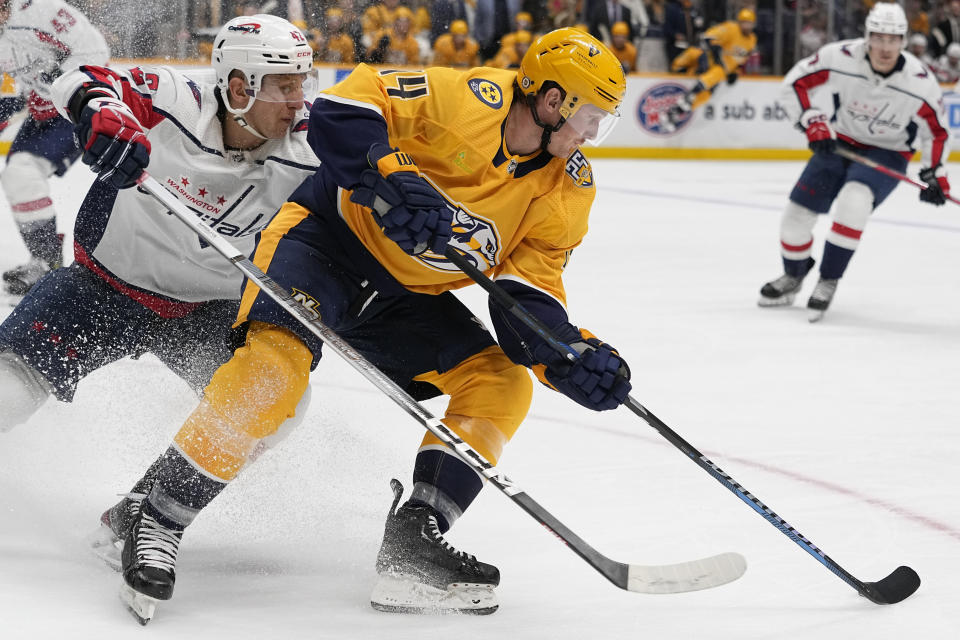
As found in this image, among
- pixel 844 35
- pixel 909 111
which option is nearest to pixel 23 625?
pixel 909 111

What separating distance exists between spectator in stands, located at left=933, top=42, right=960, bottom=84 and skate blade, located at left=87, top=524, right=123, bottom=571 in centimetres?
1230

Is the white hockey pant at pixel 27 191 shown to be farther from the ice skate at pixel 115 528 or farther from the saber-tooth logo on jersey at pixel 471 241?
the saber-tooth logo on jersey at pixel 471 241

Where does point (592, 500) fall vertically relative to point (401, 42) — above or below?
above

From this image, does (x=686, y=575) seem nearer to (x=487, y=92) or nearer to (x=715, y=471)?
(x=715, y=471)

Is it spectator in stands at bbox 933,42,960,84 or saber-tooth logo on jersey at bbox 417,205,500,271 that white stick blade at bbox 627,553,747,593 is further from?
spectator in stands at bbox 933,42,960,84

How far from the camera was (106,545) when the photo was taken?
2.45 m

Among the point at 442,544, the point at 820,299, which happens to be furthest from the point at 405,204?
the point at 820,299

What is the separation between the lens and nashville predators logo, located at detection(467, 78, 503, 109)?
7.72 feet

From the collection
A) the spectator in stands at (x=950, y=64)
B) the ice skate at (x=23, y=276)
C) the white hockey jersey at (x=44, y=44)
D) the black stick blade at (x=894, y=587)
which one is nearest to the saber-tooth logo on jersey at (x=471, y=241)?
the black stick blade at (x=894, y=587)

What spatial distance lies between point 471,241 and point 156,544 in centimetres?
75

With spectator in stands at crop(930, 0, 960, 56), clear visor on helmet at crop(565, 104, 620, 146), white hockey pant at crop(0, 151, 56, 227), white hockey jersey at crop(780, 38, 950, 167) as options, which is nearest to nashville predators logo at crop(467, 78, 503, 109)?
clear visor on helmet at crop(565, 104, 620, 146)

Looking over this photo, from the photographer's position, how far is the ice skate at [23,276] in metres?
4.97

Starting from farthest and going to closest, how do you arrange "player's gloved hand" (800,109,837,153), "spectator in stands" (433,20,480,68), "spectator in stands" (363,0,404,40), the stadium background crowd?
"spectator in stands" (433,20,480,68) → "spectator in stands" (363,0,404,40) → the stadium background crowd → "player's gloved hand" (800,109,837,153)

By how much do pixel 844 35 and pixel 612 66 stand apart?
12159 mm
